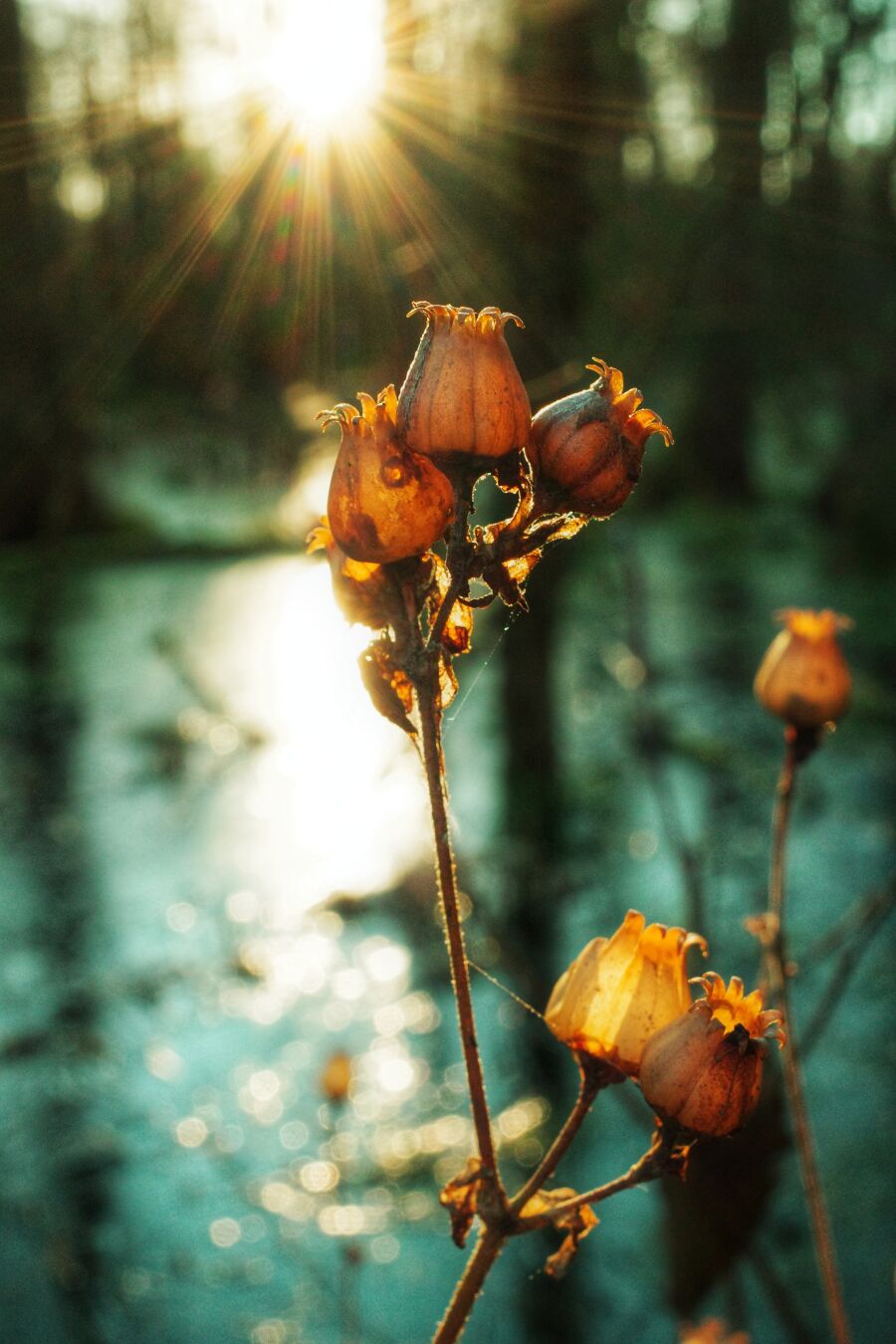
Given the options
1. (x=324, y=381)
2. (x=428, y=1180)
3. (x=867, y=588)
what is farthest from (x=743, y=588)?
(x=428, y=1180)

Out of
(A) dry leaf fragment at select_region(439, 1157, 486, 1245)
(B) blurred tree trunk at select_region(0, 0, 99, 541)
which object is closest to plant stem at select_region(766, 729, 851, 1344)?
(A) dry leaf fragment at select_region(439, 1157, 486, 1245)

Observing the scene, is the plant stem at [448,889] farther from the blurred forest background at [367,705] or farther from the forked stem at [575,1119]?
the blurred forest background at [367,705]

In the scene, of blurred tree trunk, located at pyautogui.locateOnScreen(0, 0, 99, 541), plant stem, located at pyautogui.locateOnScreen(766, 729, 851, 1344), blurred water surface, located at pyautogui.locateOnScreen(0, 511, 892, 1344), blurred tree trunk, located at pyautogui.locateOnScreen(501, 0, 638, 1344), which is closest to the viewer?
plant stem, located at pyautogui.locateOnScreen(766, 729, 851, 1344)

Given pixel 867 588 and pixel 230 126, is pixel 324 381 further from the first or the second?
pixel 867 588

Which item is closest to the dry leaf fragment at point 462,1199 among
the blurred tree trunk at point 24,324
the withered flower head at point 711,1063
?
the withered flower head at point 711,1063

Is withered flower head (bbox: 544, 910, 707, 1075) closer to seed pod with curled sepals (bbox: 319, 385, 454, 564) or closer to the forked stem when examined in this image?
the forked stem

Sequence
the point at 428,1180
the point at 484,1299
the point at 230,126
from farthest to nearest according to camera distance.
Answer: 1. the point at 230,126
2. the point at 428,1180
3. the point at 484,1299
